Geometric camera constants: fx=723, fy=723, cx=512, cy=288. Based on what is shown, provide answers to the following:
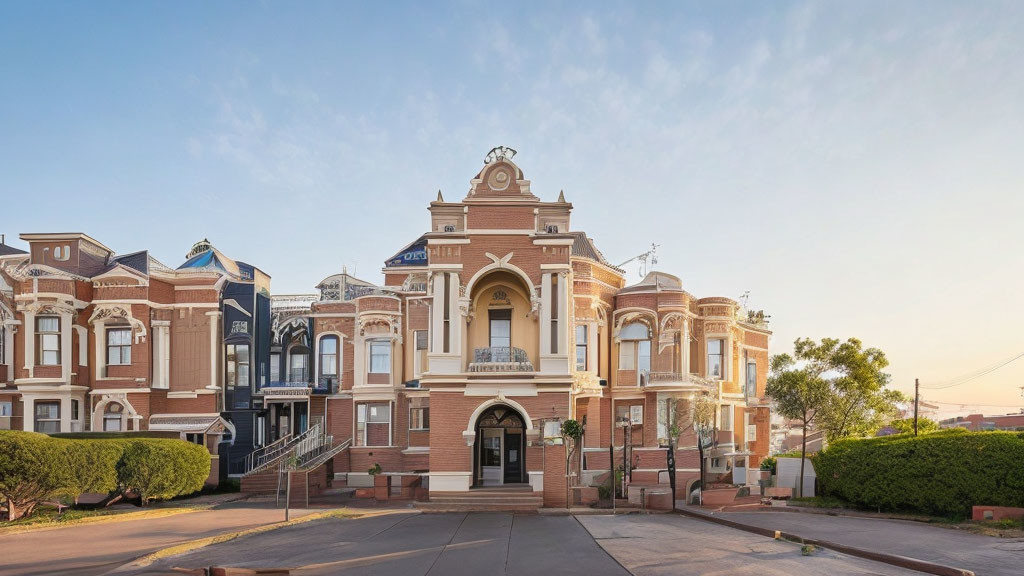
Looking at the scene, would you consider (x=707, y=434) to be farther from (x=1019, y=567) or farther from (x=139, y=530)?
(x=139, y=530)

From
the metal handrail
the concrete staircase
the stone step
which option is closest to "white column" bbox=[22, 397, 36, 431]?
the metal handrail

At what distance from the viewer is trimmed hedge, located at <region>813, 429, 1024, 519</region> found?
20.0 metres

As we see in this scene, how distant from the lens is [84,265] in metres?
31.7

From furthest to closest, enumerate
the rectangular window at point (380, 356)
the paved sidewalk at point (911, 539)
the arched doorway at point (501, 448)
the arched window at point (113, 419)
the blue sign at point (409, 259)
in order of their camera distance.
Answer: the blue sign at point (409, 259), the rectangular window at point (380, 356), the arched window at point (113, 419), the arched doorway at point (501, 448), the paved sidewalk at point (911, 539)

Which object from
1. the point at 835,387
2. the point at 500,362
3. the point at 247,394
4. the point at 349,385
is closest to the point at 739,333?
the point at 835,387

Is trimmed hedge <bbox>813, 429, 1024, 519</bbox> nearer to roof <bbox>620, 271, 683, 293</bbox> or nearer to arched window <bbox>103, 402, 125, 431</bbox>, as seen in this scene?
roof <bbox>620, 271, 683, 293</bbox>

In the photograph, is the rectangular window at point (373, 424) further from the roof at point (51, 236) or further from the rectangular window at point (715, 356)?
the rectangular window at point (715, 356)

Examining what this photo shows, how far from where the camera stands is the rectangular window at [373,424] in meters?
33.6

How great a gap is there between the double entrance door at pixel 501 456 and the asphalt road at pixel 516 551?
6783 millimetres

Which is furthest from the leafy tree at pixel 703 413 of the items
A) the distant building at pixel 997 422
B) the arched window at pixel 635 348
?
the distant building at pixel 997 422

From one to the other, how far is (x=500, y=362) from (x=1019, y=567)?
54.4 feet

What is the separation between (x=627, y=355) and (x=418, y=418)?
10.3m

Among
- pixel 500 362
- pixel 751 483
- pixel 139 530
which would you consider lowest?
pixel 751 483

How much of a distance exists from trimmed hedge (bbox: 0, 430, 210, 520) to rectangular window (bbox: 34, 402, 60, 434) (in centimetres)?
688
